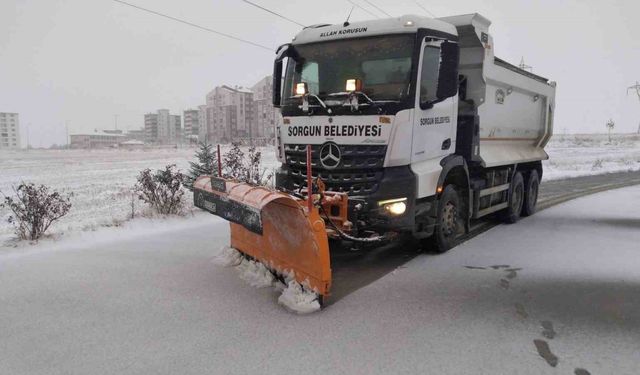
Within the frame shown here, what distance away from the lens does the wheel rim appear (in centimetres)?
679

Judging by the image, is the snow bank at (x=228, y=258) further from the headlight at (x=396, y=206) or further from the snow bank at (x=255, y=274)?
the headlight at (x=396, y=206)

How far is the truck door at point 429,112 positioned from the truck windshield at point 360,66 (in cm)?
24

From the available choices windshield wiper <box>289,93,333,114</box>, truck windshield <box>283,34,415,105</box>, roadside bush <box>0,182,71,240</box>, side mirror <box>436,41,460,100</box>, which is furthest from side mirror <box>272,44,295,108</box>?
roadside bush <box>0,182,71,240</box>

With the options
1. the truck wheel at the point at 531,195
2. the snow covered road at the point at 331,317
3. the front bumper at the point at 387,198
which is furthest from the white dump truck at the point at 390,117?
the truck wheel at the point at 531,195

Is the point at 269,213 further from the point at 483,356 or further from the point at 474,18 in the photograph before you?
the point at 474,18

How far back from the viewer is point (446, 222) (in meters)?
6.86

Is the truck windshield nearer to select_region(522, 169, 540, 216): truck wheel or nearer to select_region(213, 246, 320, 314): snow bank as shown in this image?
select_region(213, 246, 320, 314): snow bank

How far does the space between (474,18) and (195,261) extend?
566 centimetres

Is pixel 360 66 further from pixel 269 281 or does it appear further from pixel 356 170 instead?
pixel 269 281

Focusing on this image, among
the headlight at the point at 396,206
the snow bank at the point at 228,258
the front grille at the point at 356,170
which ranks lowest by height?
the snow bank at the point at 228,258

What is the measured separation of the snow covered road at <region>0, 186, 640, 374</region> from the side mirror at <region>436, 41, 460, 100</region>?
7.78 feet

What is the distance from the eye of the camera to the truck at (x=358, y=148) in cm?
506

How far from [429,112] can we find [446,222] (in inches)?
71.4

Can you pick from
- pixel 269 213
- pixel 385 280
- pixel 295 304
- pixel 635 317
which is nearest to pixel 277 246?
pixel 269 213
